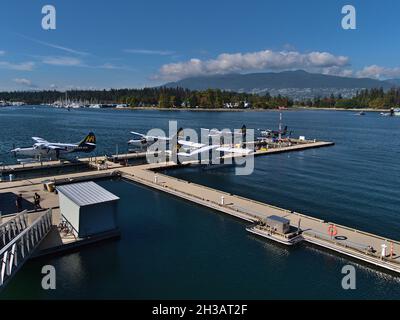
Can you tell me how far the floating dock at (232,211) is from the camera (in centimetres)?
2227

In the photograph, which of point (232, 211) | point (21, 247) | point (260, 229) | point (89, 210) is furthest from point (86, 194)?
point (260, 229)

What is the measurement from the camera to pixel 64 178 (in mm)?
38562

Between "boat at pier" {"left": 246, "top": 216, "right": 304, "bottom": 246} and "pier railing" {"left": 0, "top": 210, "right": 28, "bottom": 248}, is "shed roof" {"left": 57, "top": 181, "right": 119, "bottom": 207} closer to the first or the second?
"pier railing" {"left": 0, "top": 210, "right": 28, "bottom": 248}

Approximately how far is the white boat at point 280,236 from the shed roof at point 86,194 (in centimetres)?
1020

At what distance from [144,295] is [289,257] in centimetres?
955

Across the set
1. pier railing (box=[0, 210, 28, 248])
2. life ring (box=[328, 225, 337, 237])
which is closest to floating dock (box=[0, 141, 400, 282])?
life ring (box=[328, 225, 337, 237])

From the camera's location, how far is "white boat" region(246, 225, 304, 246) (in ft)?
80.0

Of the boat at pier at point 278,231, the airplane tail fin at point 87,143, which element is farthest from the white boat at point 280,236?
the airplane tail fin at point 87,143

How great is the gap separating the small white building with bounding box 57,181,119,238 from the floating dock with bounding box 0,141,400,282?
72cm

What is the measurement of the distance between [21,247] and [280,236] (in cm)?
1578

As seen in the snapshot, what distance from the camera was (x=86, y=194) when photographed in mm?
24406
